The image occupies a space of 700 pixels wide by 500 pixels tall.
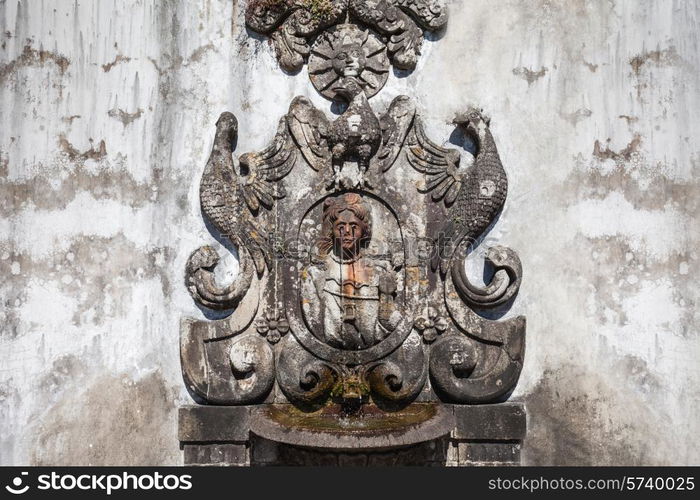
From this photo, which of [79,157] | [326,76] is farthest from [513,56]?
[79,157]

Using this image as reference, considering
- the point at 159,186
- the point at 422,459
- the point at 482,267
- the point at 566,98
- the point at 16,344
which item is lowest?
the point at 422,459

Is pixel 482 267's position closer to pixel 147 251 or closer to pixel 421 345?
pixel 421 345

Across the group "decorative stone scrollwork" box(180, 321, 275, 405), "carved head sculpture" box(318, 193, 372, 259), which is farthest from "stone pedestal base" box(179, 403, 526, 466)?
"carved head sculpture" box(318, 193, 372, 259)

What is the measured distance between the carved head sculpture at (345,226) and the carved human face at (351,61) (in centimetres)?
87

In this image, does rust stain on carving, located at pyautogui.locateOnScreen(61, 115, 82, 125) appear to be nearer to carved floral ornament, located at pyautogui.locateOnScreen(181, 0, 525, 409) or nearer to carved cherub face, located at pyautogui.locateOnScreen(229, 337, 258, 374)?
carved floral ornament, located at pyautogui.locateOnScreen(181, 0, 525, 409)

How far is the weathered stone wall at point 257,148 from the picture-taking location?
7727mm

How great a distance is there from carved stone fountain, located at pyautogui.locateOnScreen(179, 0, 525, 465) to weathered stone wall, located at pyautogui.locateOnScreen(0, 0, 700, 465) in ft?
0.59

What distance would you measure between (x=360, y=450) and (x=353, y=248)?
4.50ft

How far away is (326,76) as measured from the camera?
8008 millimetres

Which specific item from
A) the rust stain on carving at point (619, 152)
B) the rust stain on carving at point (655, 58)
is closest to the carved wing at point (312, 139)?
the rust stain on carving at point (619, 152)

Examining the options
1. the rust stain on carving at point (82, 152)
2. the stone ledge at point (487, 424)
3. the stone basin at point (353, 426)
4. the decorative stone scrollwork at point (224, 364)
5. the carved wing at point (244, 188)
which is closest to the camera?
the stone basin at point (353, 426)

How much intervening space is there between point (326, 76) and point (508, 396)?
8.49 feet

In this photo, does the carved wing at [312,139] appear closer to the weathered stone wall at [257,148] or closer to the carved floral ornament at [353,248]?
the carved floral ornament at [353,248]

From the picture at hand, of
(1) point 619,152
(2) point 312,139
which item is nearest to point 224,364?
(2) point 312,139
